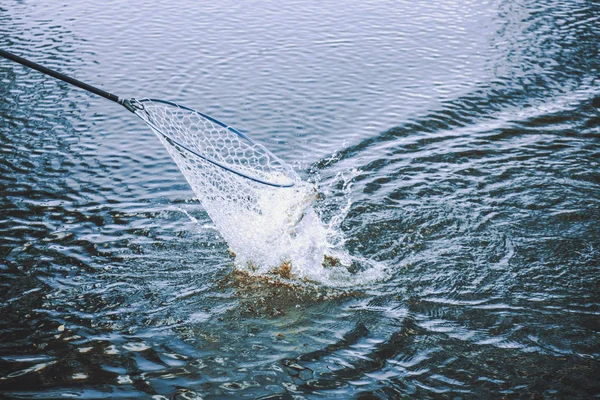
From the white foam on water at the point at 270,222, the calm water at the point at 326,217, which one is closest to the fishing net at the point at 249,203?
the white foam on water at the point at 270,222

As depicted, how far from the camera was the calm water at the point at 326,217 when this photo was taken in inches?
196

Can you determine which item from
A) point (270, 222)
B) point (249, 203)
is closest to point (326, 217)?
point (270, 222)

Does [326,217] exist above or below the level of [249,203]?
below

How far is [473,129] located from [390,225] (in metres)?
2.89

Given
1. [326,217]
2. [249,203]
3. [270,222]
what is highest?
[249,203]

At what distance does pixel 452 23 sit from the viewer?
13.9m

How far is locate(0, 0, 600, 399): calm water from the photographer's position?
16.3 feet

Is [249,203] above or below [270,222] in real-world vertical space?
above

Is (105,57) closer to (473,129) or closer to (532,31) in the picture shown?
(473,129)

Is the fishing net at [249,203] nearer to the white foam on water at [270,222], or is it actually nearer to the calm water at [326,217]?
the white foam on water at [270,222]

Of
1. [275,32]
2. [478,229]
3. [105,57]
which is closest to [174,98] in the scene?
[105,57]

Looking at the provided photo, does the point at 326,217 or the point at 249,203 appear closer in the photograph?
the point at 249,203

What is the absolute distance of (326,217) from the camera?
7.08 metres

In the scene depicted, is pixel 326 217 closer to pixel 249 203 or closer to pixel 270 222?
pixel 270 222
